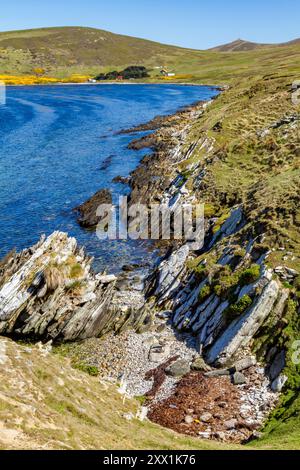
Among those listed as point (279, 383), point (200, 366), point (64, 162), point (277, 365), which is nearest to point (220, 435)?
point (279, 383)

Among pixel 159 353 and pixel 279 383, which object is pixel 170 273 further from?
pixel 279 383

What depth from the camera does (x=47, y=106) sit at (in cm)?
16038

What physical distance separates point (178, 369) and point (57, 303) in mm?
12429

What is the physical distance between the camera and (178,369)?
99.6ft

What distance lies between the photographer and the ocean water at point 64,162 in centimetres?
5425

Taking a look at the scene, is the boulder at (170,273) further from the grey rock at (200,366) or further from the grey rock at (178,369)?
the grey rock at (200,366)

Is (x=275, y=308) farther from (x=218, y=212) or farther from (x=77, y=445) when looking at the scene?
(x=218, y=212)

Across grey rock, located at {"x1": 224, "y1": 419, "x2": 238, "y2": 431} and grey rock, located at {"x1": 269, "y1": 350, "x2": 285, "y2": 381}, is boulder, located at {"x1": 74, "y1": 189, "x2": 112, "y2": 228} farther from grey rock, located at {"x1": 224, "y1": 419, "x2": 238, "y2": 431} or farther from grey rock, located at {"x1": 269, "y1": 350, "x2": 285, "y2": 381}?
grey rock, located at {"x1": 224, "y1": 419, "x2": 238, "y2": 431}

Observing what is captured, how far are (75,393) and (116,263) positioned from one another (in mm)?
25649

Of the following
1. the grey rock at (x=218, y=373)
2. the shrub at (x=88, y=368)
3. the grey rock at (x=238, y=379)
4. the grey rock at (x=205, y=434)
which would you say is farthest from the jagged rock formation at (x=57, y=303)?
the grey rock at (x=205, y=434)

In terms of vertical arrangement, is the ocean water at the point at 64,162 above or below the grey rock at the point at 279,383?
above

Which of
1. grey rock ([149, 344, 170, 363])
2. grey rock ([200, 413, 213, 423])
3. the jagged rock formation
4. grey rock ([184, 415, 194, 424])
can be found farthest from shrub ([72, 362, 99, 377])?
grey rock ([200, 413, 213, 423])

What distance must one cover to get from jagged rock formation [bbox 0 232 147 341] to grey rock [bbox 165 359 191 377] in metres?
6.71

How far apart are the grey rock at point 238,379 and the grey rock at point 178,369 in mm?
3497
